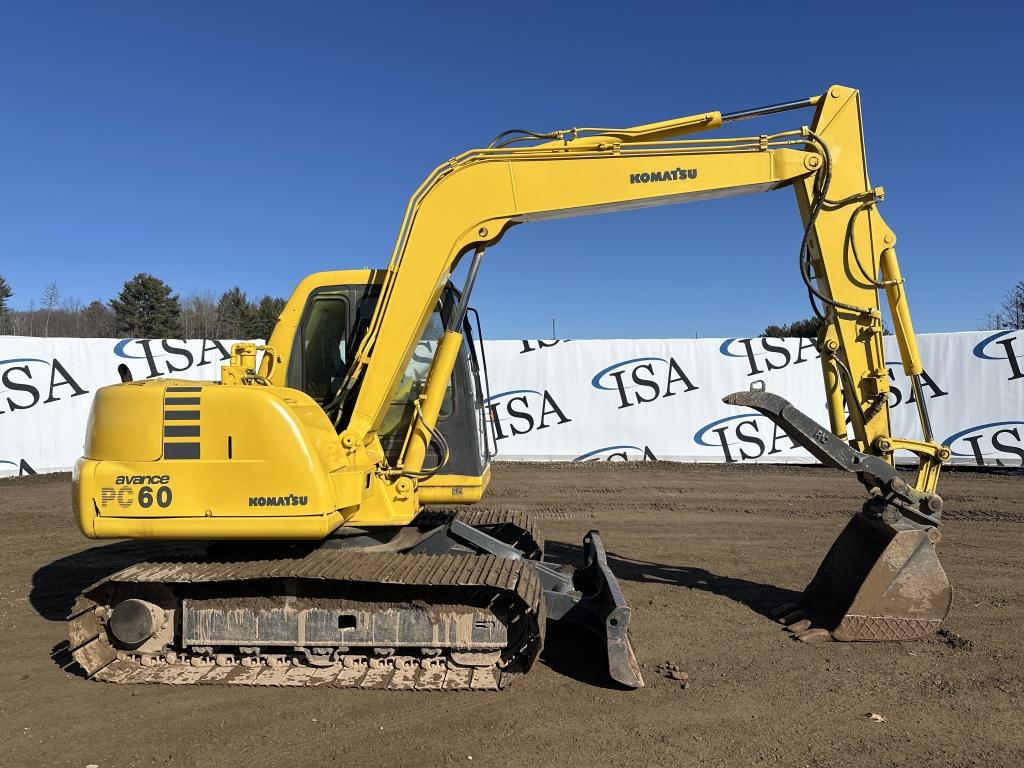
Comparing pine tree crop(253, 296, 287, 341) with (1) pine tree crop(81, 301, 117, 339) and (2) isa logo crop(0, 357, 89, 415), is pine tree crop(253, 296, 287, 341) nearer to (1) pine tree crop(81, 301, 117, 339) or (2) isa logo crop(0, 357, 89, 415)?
(1) pine tree crop(81, 301, 117, 339)

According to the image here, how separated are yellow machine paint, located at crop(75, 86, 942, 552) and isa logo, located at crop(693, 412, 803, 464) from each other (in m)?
9.77

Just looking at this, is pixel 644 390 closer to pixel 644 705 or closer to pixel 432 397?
pixel 432 397

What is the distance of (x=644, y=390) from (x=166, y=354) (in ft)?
34.8

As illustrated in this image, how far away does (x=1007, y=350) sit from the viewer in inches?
555

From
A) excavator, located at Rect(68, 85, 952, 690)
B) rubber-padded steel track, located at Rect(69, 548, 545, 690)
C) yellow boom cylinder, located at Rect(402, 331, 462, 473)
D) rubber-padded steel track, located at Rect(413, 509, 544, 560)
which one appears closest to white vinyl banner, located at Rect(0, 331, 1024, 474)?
rubber-padded steel track, located at Rect(413, 509, 544, 560)

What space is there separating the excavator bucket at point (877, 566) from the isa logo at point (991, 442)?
10858mm

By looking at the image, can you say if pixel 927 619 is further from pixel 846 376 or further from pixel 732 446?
pixel 732 446

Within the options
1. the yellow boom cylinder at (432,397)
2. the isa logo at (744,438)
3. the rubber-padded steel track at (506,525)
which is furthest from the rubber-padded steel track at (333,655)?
the isa logo at (744,438)

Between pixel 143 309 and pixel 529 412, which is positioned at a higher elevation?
pixel 143 309

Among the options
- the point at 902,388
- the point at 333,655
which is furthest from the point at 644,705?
the point at 902,388

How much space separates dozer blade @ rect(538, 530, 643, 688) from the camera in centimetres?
439

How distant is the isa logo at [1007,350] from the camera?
14016 millimetres

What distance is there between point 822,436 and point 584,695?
2.70m

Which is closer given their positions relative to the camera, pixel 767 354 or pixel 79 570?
pixel 79 570
